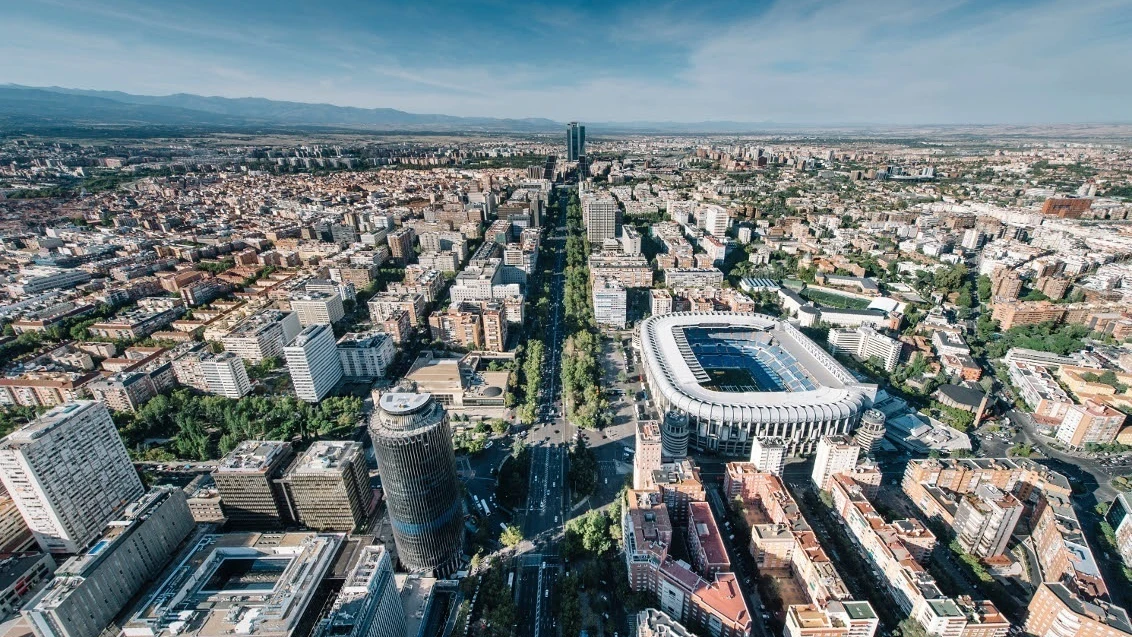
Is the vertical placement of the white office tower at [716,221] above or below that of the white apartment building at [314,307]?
above

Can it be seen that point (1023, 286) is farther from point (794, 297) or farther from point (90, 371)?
point (90, 371)

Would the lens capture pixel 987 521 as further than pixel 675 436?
No

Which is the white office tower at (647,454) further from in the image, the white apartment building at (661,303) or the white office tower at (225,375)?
the white office tower at (225,375)

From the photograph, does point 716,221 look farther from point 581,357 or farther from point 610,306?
point 581,357

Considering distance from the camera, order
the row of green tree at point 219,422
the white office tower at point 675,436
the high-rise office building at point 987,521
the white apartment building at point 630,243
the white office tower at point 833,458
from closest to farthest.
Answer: the high-rise office building at point 987,521
the white office tower at point 833,458
the white office tower at point 675,436
the row of green tree at point 219,422
the white apartment building at point 630,243

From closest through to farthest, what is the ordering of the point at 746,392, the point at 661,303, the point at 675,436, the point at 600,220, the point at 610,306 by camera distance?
the point at 675,436 → the point at 746,392 → the point at 661,303 → the point at 610,306 → the point at 600,220

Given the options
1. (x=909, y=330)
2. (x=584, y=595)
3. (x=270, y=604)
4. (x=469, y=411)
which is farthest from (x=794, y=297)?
(x=270, y=604)

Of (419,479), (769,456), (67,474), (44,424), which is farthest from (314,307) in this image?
(769,456)

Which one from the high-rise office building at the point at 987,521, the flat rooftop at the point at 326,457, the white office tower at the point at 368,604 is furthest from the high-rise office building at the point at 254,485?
the high-rise office building at the point at 987,521
